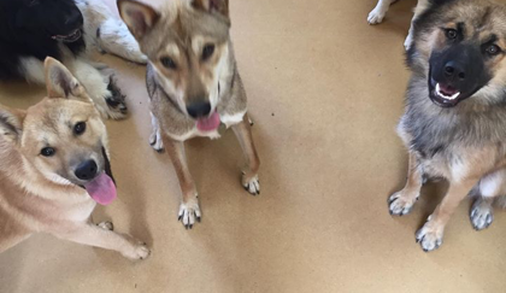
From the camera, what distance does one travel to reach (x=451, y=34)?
141cm

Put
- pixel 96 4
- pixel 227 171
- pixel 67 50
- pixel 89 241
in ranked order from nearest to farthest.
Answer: pixel 89 241 < pixel 227 171 < pixel 67 50 < pixel 96 4

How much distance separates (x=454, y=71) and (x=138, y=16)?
3.41 ft

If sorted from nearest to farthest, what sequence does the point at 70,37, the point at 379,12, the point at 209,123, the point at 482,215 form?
1. the point at 209,123
2. the point at 482,215
3. the point at 70,37
4. the point at 379,12

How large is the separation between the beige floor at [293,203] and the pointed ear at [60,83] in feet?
2.36

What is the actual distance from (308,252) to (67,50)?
167 cm

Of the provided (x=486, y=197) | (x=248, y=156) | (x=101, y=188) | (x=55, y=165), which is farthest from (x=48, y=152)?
(x=486, y=197)

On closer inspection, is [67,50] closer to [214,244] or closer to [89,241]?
[89,241]

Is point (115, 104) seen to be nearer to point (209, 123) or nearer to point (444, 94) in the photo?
point (209, 123)

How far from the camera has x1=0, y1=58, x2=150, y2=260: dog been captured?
142 centimetres

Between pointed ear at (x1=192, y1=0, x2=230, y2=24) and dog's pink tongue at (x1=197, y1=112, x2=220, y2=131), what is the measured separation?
13.9 inches

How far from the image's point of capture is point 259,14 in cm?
267

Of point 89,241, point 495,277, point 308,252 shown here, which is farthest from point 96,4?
point 495,277

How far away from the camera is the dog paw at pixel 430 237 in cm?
186

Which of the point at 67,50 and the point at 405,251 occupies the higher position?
the point at 67,50
